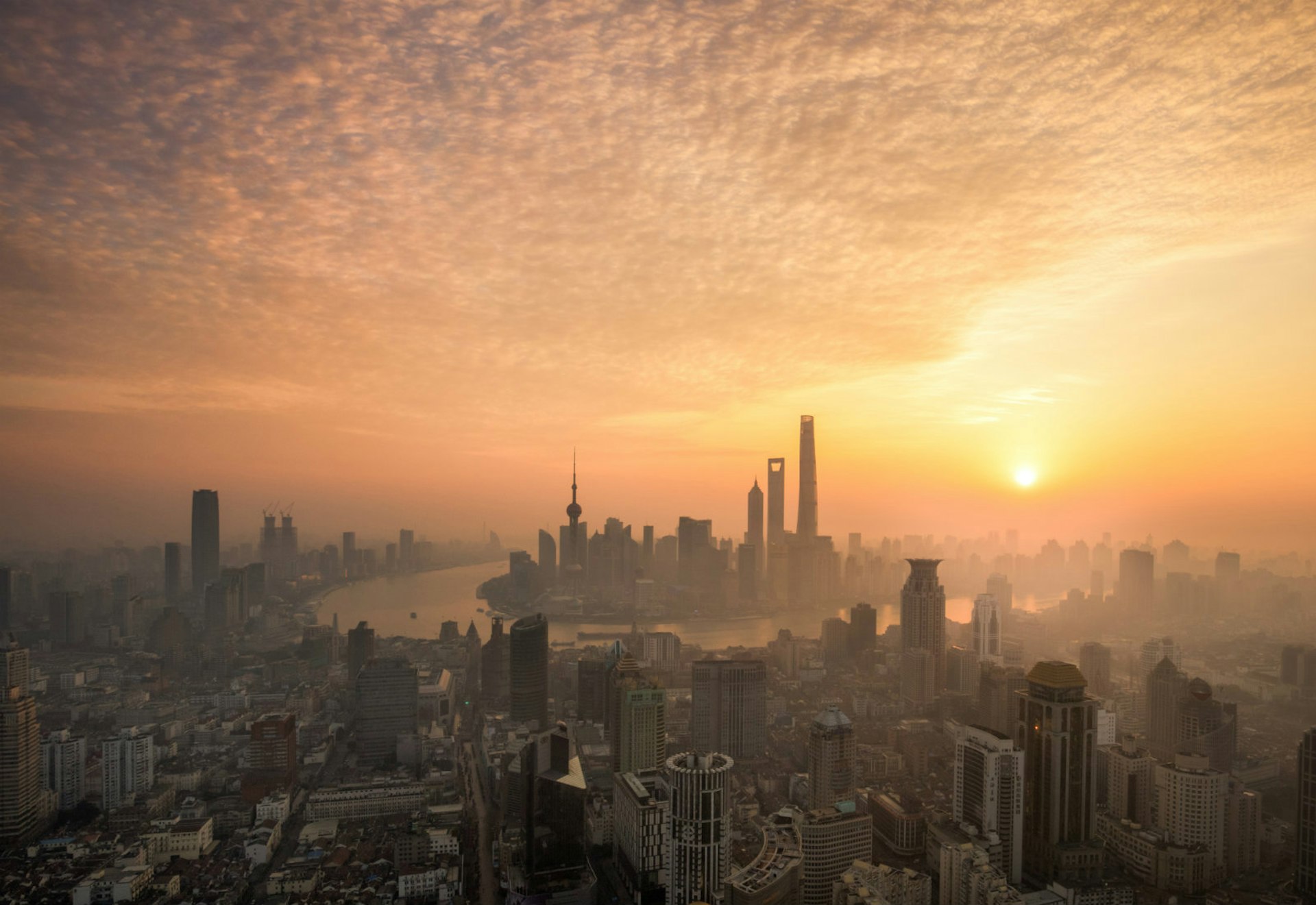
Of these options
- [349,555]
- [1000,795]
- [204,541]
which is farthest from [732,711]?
[349,555]

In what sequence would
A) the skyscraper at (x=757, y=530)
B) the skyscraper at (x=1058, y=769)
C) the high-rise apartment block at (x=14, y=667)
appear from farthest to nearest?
the skyscraper at (x=757, y=530) < the high-rise apartment block at (x=14, y=667) < the skyscraper at (x=1058, y=769)

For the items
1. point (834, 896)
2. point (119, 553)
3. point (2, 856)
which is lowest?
point (2, 856)

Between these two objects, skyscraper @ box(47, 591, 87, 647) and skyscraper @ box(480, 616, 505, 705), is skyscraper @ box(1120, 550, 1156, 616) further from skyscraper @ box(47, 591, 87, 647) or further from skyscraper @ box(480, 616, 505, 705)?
skyscraper @ box(47, 591, 87, 647)

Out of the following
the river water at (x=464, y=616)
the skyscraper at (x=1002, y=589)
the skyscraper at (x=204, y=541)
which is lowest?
the river water at (x=464, y=616)

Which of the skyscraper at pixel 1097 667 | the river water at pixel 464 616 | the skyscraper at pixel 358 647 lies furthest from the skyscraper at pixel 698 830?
the river water at pixel 464 616

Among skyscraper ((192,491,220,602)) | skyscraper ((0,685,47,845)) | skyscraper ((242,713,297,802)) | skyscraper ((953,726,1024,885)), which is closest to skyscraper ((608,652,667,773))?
skyscraper ((953,726,1024,885))

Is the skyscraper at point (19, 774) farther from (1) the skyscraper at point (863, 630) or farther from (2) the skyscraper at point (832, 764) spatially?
(1) the skyscraper at point (863, 630)

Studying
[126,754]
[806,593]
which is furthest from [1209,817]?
[806,593]

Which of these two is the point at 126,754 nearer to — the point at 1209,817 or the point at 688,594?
the point at 1209,817
